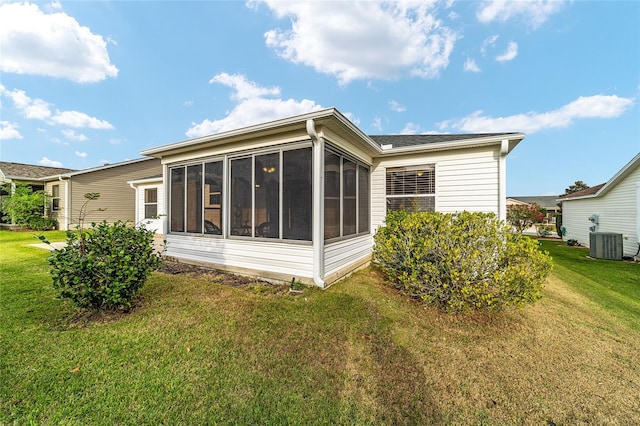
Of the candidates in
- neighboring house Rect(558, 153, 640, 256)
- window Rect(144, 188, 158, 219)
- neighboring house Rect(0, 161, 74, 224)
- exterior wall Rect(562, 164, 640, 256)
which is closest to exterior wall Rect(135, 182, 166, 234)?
window Rect(144, 188, 158, 219)

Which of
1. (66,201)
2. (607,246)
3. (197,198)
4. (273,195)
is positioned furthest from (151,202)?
(607,246)

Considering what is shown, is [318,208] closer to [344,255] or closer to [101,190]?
[344,255]

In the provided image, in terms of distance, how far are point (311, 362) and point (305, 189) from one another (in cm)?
285

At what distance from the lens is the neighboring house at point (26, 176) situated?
13789mm

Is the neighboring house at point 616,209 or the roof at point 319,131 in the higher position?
the roof at point 319,131

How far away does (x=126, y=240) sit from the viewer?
3301mm

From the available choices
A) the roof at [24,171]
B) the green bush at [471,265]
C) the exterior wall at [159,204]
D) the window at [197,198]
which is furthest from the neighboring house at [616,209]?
the roof at [24,171]

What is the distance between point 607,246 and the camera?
8.48 m

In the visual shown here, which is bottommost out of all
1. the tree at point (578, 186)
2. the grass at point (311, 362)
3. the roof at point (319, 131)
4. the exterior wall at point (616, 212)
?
the grass at point (311, 362)

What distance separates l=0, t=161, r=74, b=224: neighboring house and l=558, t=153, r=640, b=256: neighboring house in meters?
25.4

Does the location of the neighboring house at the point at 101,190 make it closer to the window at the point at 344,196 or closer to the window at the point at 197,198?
the window at the point at 197,198

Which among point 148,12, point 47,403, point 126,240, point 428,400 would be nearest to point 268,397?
point 428,400

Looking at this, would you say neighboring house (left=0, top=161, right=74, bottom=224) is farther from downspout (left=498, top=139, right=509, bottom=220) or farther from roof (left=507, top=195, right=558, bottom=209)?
roof (left=507, top=195, right=558, bottom=209)

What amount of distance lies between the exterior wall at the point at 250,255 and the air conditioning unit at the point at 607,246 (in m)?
10.6
